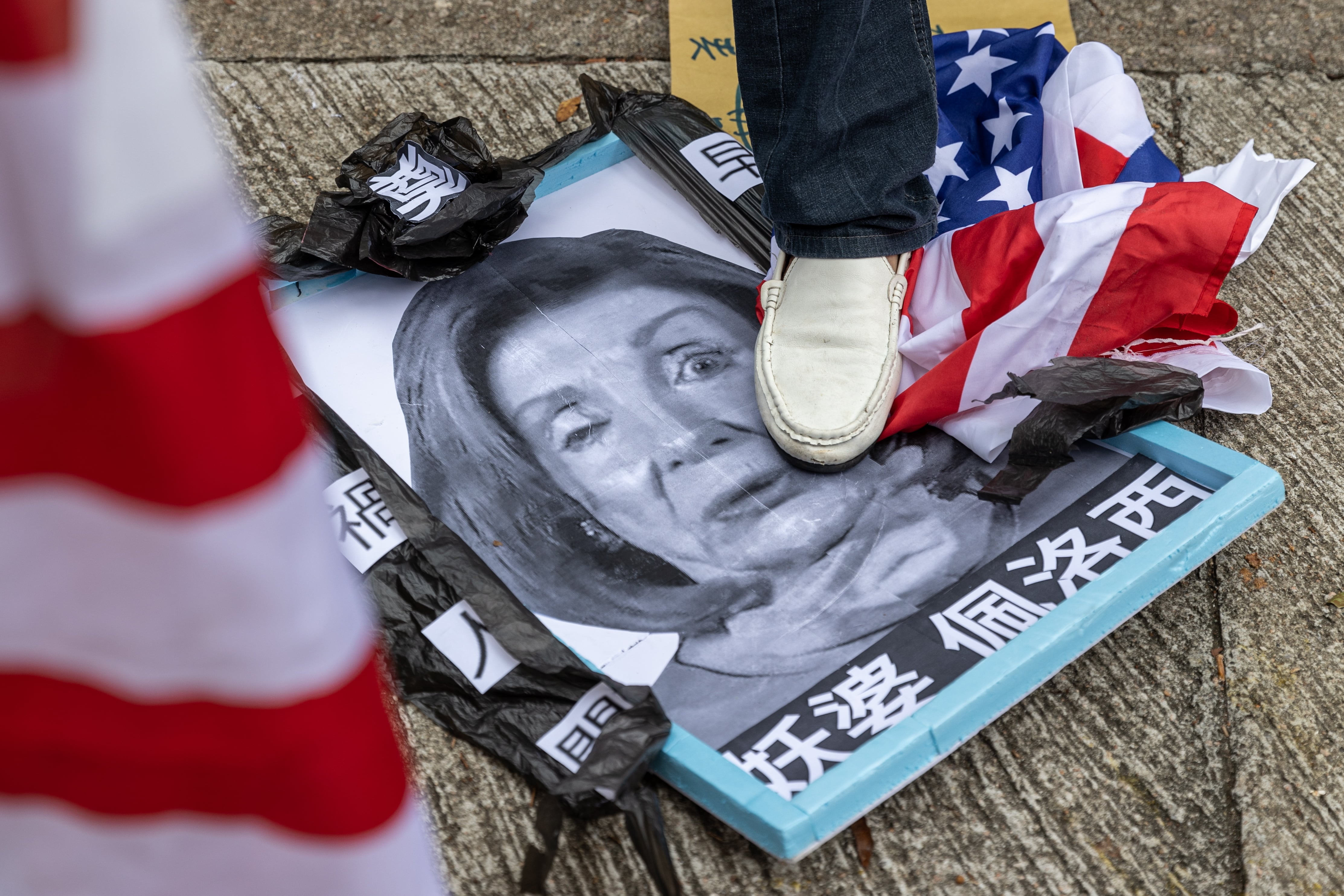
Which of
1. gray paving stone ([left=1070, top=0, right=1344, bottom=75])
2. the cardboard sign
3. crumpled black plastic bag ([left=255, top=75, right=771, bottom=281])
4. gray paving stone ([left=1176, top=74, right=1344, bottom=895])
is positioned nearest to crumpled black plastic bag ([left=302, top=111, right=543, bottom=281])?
crumpled black plastic bag ([left=255, top=75, right=771, bottom=281])

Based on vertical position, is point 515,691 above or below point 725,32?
below

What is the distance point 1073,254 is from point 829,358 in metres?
0.29

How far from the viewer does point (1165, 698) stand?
105cm

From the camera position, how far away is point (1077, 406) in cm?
115

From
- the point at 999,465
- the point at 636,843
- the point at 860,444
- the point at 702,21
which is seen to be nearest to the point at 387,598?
the point at 636,843

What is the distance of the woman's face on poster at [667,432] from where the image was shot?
46.1 inches

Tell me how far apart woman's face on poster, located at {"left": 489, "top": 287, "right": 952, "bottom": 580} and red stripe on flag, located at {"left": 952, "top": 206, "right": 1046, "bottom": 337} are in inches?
8.9

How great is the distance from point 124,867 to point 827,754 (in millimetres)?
599

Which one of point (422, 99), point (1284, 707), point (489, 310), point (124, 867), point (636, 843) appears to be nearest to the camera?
point (124, 867)

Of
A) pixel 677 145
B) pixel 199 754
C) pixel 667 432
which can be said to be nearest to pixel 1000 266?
pixel 667 432

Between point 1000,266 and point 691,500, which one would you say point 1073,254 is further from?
point 691,500

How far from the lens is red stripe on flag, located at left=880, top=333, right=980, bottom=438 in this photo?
1.23 metres

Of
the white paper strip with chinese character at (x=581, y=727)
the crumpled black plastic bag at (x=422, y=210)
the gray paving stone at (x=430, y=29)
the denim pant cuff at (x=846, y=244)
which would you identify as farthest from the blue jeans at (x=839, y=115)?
Result: the gray paving stone at (x=430, y=29)

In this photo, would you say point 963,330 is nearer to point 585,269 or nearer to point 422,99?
point 585,269
